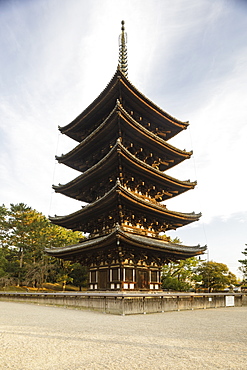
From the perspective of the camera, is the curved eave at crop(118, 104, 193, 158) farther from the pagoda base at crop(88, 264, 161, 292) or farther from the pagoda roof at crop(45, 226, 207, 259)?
the pagoda base at crop(88, 264, 161, 292)

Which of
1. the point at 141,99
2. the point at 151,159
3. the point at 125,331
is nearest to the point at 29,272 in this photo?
the point at 151,159

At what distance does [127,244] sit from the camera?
19625 millimetres

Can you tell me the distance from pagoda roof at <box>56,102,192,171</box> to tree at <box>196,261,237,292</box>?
2731 cm

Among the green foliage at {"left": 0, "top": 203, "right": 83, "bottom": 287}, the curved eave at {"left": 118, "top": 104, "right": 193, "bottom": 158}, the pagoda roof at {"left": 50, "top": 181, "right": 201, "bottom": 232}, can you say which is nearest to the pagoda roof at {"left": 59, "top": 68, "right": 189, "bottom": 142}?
the curved eave at {"left": 118, "top": 104, "right": 193, "bottom": 158}

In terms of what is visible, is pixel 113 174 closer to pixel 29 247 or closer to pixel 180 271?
pixel 180 271

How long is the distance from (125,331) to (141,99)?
65.0 ft

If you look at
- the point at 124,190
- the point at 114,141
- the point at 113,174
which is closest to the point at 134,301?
the point at 124,190

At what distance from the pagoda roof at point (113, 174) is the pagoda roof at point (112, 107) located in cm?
587

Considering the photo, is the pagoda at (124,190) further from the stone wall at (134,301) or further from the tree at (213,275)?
the tree at (213,275)

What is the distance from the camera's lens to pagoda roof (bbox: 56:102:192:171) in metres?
22.3

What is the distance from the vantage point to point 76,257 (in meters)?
25.1

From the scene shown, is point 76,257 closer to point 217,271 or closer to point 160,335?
point 160,335

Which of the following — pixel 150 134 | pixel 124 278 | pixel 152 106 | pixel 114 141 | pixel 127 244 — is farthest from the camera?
pixel 152 106

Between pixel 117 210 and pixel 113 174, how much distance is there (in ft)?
11.0
